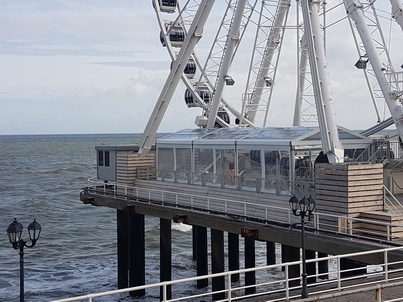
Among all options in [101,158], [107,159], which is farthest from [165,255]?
[101,158]

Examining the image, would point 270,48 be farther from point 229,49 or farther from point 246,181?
point 246,181

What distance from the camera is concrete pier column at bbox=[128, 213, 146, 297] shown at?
30750mm

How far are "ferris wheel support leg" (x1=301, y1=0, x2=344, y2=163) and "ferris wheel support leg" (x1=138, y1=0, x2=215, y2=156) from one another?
29.3 feet

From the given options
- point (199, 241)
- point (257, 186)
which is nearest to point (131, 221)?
point (199, 241)

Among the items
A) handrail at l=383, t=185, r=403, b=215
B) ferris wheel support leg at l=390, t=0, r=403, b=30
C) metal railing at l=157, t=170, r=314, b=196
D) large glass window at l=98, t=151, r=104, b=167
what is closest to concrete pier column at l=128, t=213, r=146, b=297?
metal railing at l=157, t=170, r=314, b=196

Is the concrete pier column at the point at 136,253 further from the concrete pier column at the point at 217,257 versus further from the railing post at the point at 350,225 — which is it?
the railing post at the point at 350,225

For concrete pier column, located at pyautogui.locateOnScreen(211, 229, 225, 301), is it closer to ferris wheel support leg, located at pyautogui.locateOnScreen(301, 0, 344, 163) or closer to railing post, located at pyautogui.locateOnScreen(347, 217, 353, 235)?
ferris wheel support leg, located at pyautogui.locateOnScreen(301, 0, 344, 163)

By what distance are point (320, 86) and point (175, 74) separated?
Answer: 1167 cm

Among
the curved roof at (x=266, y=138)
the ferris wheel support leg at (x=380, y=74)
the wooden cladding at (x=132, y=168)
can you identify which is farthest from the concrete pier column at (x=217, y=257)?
the wooden cladding at (x=132, y=168)

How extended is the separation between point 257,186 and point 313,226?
219 inches

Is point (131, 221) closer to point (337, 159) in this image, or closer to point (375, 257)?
point (337, 159)

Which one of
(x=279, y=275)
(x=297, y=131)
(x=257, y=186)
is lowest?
(x=279, y=275)

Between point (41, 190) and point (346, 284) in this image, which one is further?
point (41, 190)

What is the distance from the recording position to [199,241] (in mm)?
33188
